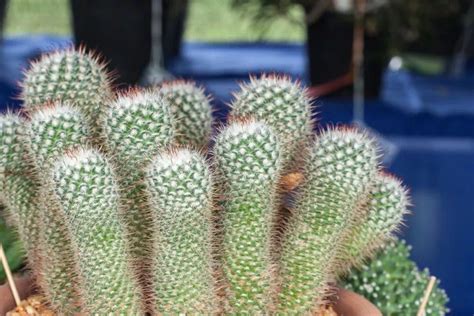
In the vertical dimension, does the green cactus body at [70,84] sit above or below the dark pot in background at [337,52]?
below

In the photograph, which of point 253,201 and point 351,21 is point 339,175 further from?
point 351,21

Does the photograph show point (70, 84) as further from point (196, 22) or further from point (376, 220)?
point (196, 22)

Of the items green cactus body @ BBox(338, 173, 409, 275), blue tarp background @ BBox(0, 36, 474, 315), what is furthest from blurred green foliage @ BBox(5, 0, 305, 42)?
green cactus body @ BBox(338, 173, 409, 275)

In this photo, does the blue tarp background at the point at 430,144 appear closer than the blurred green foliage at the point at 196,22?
Yes

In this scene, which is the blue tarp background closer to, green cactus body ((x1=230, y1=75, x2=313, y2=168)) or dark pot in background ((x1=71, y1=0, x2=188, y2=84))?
dark pot in background ((x1=71, y1=0, x2=188, y2=84))

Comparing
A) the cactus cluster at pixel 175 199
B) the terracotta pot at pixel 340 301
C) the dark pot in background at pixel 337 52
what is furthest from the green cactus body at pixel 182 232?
the dark pot in background at pixel 337 52

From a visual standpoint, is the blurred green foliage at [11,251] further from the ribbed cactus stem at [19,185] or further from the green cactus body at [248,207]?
the green cactus body at [248,207]

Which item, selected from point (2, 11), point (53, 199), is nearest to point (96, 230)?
point (53, 199)
